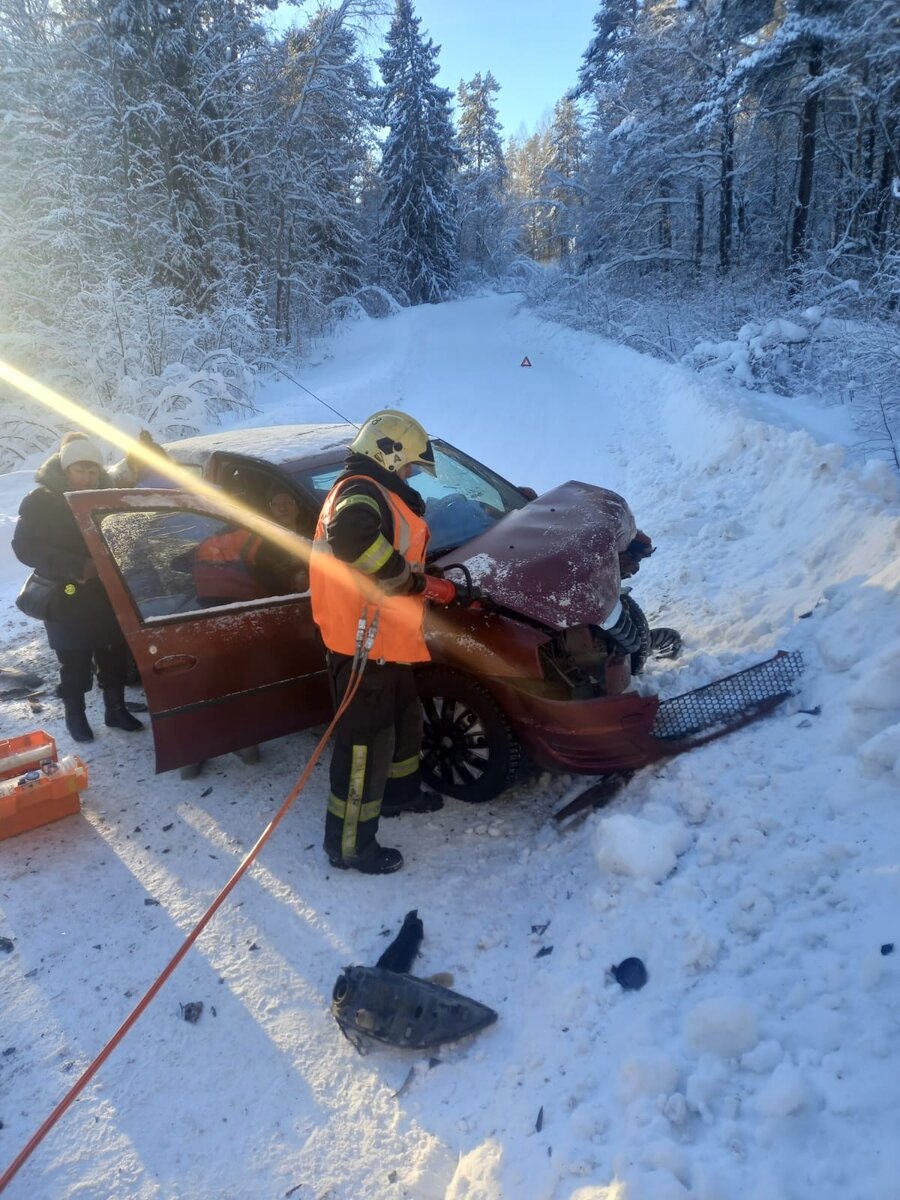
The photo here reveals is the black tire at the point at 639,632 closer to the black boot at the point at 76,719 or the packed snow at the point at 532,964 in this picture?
the packed snow at the point at 532,964

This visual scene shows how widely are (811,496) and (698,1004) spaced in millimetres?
4081

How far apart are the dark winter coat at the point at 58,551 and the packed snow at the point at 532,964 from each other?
2.71 ft

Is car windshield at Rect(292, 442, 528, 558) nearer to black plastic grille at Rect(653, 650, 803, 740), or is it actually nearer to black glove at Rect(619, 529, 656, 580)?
black glove at Rect(619, 529, 656, 580)

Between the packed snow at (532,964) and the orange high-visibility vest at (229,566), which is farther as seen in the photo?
the orange high-visibility vest at (229,566)

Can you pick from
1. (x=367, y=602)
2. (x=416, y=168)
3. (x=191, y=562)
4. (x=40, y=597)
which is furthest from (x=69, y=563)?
(x=416, y=168)

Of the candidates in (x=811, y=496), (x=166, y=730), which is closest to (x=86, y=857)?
(x=166, y=730)

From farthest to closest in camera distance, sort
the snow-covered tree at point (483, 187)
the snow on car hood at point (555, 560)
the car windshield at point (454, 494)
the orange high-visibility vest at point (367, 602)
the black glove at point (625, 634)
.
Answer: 1. the snow-covered tree at point (483, 187)
2. the car windshield at point (454, 494)
3. the black glove at point (625, 634)
4. the snow on car hood at point (555, 560)
5. the orange high-visibility vest at point (367, 602)

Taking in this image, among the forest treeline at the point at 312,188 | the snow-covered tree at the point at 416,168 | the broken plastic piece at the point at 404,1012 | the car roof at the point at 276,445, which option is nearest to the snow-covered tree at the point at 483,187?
the snow-covered tree at the point at 416,168

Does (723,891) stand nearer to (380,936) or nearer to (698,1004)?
(698,1004)

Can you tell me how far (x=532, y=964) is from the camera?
105 inches

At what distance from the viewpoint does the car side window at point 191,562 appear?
3.40 metres

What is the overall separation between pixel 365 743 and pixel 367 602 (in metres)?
0.64

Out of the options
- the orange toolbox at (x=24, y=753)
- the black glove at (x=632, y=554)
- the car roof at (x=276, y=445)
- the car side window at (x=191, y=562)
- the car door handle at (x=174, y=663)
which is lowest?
the orange toolbox at (x=24, y=753)

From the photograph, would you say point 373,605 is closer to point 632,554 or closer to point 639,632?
point 639,632
